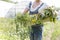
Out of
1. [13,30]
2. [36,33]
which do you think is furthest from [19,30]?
[36,33]

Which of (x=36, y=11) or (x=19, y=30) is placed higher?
(x=36, y=11)

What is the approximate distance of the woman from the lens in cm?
183

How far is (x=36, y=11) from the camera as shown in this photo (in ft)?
6.00

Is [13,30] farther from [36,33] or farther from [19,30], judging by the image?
[36,33]

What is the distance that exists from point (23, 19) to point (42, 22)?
0.63 feet

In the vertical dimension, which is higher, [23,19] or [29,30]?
[23,19]

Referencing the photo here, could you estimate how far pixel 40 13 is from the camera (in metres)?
1.81

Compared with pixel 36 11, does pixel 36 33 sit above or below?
below

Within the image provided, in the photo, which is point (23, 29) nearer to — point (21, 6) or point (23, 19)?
point (23, 19)

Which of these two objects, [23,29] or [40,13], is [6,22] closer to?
[23,29]

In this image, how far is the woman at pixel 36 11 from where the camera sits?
183 cm

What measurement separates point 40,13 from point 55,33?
261mm

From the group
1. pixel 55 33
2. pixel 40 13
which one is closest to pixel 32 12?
pixel 40 13

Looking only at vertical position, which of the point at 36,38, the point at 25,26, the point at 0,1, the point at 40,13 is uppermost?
the point at 0,1
